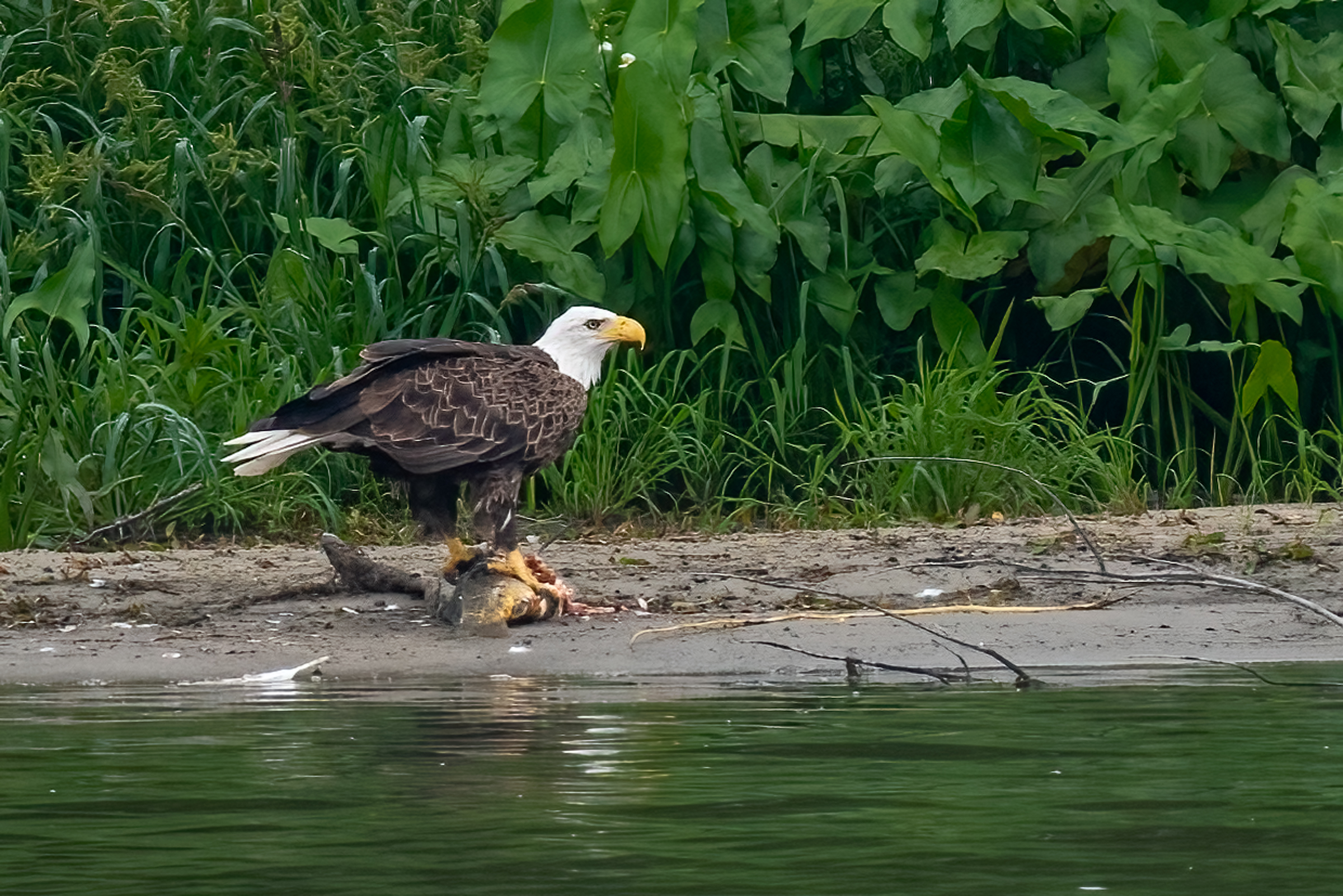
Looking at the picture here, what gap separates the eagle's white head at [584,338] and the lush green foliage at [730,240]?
1.06 meters

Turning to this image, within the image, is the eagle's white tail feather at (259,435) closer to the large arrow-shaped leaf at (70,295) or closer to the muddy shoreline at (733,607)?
the muddy shoreline at (733,607)

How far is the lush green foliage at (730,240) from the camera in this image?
798cm

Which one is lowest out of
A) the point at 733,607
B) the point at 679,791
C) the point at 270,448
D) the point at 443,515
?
the point at 733,607

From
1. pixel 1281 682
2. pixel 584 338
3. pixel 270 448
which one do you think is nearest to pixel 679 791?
pixel 1281 682

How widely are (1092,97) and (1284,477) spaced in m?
1.90

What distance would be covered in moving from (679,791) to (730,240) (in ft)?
17.5

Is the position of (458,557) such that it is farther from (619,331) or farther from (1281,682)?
(1281,682)

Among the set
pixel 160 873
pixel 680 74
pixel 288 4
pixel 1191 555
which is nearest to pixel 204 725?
pixel 160 873

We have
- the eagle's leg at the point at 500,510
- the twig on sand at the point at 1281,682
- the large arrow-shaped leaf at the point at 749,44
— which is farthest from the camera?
the large arrow-shaped leaf at the point at 749,44

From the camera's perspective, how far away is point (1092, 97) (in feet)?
29.4

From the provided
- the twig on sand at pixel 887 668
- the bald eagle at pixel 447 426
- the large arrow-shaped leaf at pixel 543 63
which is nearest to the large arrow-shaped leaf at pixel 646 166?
the large arrow-shaped leaf at pixel 543 63

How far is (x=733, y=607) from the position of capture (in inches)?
243

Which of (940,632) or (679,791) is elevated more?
(679,791)

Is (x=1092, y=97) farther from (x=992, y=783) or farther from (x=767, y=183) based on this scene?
(x=992, y=783)
